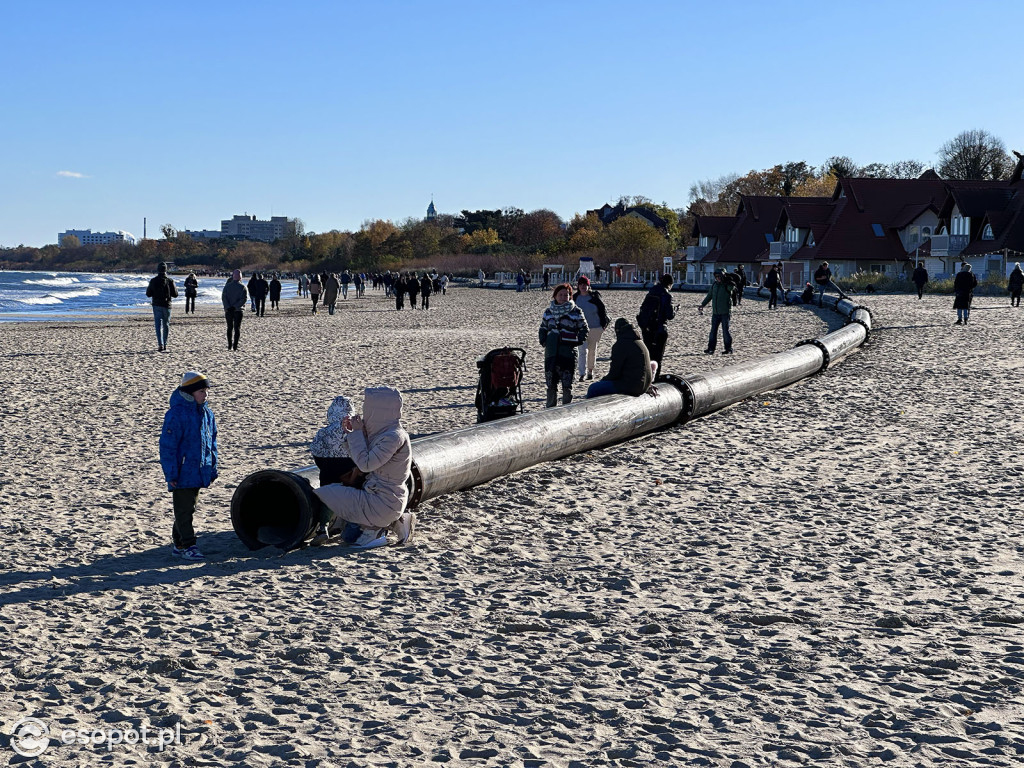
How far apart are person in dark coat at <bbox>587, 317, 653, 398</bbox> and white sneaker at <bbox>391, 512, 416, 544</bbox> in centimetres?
482

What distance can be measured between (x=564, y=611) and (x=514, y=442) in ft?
12.0

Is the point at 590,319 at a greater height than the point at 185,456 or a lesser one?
greater

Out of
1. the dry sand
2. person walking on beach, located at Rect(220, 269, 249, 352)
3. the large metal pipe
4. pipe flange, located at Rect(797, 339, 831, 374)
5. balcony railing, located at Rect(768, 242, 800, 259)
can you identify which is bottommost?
the dry sand

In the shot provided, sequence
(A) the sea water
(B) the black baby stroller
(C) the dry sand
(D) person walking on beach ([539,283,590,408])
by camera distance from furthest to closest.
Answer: (A) the sea water < (D) person walking on beach ([539,283,590,408]) < (B) the black baby stroller < (C) the dry sand

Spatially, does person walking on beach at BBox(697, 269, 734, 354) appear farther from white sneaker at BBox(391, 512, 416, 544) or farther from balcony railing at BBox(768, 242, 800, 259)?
balcony railing at BBox(768, 242, 800, 259)

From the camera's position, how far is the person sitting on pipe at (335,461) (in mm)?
7594

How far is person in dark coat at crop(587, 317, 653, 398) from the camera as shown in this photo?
12.2 metres

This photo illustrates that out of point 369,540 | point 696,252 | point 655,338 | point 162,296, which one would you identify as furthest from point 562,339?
point 696,252

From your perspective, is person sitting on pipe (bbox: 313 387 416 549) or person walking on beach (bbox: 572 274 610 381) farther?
person walking on beach (bbox: 572 274 610 381)

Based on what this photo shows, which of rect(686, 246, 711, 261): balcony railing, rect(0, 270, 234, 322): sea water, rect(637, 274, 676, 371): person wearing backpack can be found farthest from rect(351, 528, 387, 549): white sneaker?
rect(686, 246, 711, 261): balcony railing

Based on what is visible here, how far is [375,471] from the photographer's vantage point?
7.52 meters

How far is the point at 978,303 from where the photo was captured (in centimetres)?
4362

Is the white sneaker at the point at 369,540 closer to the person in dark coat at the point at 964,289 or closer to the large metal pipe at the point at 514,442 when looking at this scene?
the large metal pipe at the point at 514,442

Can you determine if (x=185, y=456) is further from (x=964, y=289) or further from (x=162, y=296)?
(x=964, y=289)
